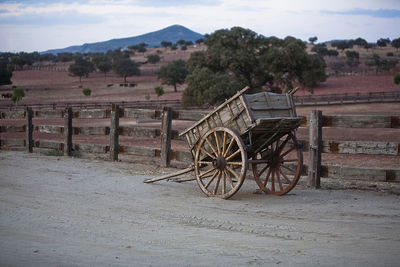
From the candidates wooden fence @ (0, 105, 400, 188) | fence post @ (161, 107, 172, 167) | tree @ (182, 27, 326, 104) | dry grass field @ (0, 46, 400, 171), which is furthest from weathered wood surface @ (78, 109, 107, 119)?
tree @ (182, 27, 326, 104)

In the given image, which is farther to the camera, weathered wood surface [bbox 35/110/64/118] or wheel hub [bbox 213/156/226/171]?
weathered wood surface [bbox 35/110/64/118]

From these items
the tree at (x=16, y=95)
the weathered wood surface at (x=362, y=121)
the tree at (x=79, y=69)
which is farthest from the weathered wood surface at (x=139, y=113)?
the tree at (x=79, y=69)

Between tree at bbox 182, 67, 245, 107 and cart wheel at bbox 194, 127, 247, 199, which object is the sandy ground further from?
tree at bbox 182, 67, 245, 107

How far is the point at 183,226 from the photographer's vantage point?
220 inches

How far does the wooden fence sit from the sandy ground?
18.0 inches

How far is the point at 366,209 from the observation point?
6.43 metres

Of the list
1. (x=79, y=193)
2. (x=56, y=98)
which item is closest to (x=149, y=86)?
(x=56, y=98)

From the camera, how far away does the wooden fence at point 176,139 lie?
7.79 metres

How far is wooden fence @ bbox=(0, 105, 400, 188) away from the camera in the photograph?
779 cm

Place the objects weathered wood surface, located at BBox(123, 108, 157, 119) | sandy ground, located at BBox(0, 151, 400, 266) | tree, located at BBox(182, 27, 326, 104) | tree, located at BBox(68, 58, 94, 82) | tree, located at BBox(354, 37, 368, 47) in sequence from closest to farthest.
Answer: sandy ground, located at BBox(0, 151, 400, 266) < weathered wood surface, located at BBox(123, 108, 157, 119) < tree, located at BBox(182, 27, 326, 104) < tree, located at BBox(68, 58, 94, 82) < tree, located at BBox(354, 37, 368, 47)

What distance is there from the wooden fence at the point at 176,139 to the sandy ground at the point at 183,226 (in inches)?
18.0

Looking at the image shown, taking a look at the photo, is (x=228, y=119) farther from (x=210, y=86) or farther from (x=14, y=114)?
(x=210, y=86)

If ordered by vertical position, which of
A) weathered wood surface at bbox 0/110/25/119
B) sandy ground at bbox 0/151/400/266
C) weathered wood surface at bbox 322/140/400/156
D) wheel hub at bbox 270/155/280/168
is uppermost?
weathered wood surface at bbox 0/110/25/119

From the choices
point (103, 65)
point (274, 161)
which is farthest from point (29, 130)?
point (103, 65)
